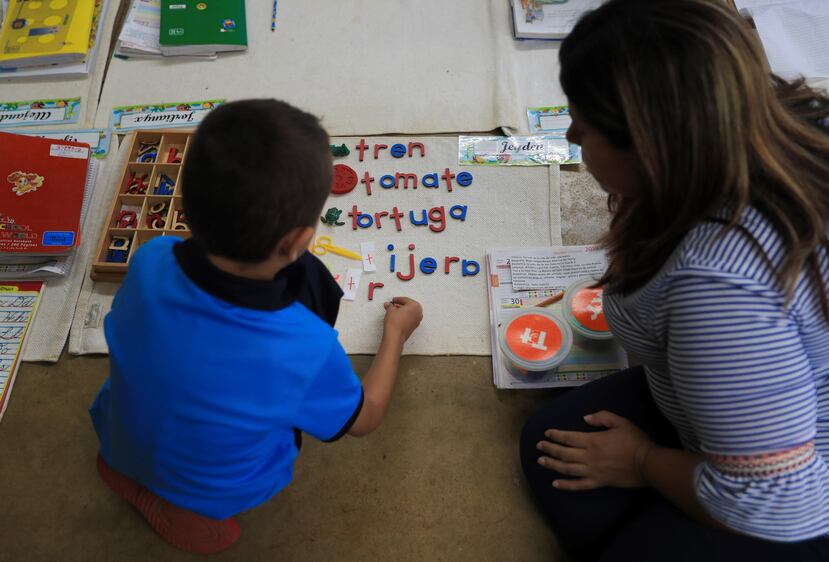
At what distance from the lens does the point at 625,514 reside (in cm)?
100

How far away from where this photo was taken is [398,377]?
4.35ft

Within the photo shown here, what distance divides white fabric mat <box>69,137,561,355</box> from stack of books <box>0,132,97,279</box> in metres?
0.12

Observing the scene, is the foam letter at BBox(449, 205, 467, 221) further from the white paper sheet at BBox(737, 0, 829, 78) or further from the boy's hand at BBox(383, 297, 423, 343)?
the white paper sheet at BBox(737, 0, 829, 78)

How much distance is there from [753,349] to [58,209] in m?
1.55

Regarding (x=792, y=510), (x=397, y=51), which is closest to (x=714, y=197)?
(x=792, y=510)

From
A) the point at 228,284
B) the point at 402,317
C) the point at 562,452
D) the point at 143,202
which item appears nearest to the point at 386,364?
the point at 402,317

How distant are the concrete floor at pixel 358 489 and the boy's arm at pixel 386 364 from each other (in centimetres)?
11

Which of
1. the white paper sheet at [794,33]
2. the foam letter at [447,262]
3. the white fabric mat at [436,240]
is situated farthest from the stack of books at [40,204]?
the white paper sheet at [794,33]

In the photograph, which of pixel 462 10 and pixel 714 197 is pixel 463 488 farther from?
pixel 462 10

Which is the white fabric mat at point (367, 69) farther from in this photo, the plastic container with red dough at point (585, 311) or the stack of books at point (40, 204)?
the plastic container with red dough at point (585, 311)

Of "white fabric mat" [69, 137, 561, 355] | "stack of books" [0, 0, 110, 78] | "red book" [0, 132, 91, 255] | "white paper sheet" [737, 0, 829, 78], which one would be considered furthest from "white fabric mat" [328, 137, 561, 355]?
"stack of books" [0, 0, 110, 78]

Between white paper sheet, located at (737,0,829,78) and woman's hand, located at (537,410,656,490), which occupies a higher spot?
white paper sheet, located at (737,0,829,78)

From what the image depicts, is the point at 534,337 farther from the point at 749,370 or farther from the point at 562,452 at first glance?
the point at 749,370

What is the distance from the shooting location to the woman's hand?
97 cm
